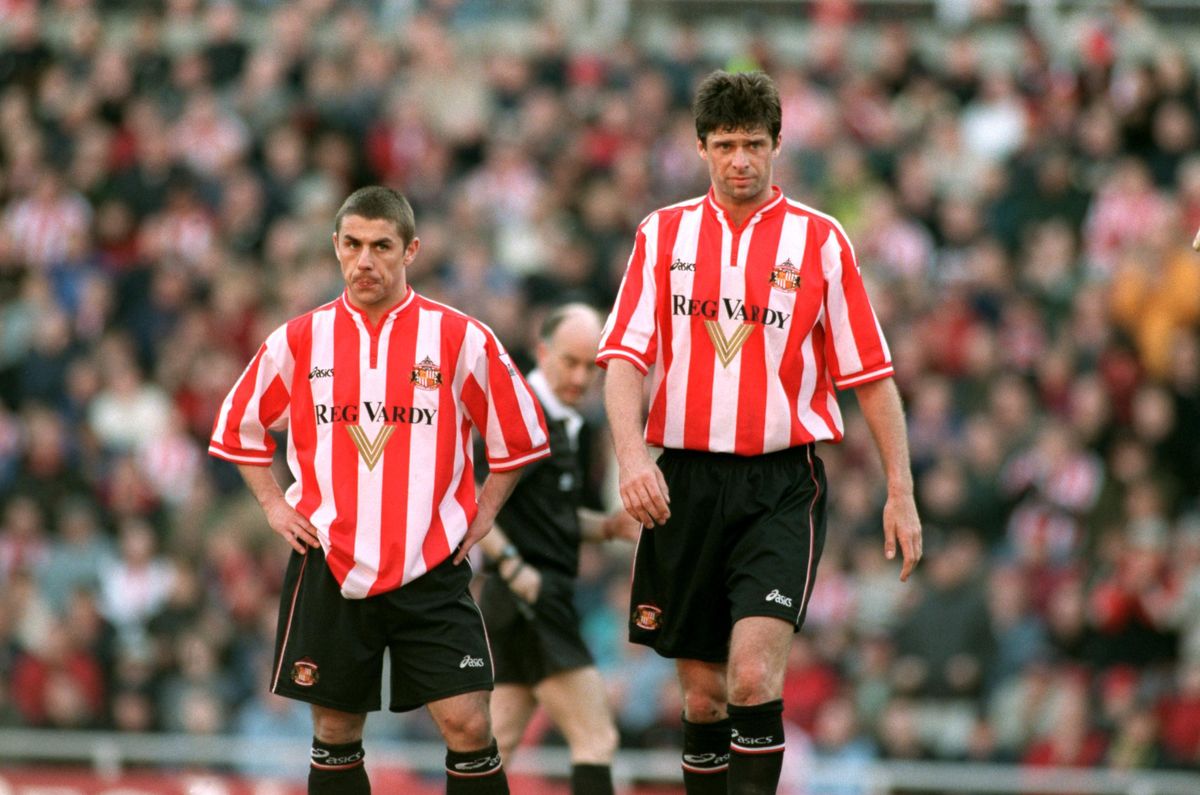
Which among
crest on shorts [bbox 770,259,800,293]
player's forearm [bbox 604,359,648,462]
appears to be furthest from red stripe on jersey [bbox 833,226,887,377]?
player's forearm [bbox 604,359,648,462]

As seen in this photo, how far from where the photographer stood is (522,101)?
16469mm

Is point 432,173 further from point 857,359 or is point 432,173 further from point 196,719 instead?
point 857,359

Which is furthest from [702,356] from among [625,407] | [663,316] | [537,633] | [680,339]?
[537,633]

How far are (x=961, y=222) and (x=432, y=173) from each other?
430cm

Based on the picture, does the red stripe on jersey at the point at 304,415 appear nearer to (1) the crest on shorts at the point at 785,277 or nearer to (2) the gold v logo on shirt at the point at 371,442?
(2) the gold v logo on shirt at the point at 371,442

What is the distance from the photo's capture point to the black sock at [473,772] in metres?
6.57

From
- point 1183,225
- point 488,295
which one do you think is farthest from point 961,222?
point 488,295

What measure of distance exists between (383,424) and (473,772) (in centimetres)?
118

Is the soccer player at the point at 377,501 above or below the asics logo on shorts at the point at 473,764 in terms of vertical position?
above

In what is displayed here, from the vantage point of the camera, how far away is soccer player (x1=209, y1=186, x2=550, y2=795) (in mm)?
6531

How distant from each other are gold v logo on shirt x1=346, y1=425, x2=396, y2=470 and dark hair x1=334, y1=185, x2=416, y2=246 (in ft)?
2.07

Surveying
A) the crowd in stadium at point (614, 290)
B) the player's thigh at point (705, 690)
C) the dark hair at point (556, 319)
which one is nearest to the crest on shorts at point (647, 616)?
the player's thigh at point (705, 690)

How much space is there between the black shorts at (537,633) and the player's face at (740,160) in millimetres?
2184

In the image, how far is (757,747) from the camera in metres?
6.30
